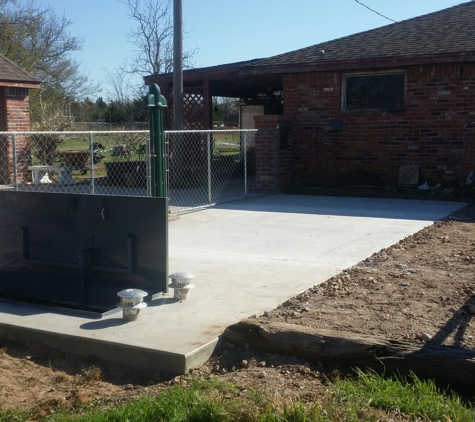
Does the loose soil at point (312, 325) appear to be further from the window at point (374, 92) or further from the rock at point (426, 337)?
the window at point (374, 92)

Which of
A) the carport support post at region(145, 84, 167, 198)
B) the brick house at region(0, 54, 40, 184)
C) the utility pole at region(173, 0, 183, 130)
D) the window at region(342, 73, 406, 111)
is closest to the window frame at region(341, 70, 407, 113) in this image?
the window at region(342, 73, 406, 111)

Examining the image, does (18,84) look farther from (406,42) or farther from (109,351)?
(109,351)

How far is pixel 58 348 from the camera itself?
5.09 m

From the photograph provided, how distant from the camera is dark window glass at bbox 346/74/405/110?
1419 cm

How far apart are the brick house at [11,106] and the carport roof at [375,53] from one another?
316 cm

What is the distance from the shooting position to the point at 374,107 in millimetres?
14445

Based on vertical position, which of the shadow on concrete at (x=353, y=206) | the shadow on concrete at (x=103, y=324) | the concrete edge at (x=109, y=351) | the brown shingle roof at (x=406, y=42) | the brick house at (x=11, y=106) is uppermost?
the brown shingle roof at (x=406, y=42)

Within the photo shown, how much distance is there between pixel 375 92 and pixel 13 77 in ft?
29.1

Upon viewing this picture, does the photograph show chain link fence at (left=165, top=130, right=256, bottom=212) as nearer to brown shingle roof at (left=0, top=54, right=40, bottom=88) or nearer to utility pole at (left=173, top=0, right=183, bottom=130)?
utility pole at (left=173, top=0, right=183, bottom=130)

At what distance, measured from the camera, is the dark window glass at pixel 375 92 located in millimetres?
14188

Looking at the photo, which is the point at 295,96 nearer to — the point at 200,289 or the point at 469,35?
the point at 469,35

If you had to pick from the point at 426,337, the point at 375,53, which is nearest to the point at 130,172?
the point at 375,53

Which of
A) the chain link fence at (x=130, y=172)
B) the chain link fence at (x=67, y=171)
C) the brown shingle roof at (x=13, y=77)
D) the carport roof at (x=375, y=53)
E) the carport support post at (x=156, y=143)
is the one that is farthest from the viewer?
the brown shingle roof at (x=13, y=77)

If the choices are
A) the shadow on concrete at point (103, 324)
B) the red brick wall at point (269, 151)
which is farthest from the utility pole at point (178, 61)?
the shadow on concrete at point (103, 324)
